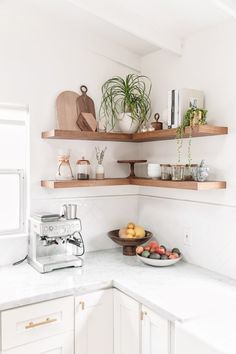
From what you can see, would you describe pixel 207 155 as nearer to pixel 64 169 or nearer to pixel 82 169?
pixel 82 169

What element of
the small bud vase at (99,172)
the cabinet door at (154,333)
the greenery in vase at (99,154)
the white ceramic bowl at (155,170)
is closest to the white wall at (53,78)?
the greenery in vase at (99,154)

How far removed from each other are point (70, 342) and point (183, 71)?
6.17ft

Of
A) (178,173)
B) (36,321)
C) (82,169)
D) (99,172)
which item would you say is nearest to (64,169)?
(82,169)

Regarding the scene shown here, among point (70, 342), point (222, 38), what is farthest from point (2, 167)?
point (222, 38)

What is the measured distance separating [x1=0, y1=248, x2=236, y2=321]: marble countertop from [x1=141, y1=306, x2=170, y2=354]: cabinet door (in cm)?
6

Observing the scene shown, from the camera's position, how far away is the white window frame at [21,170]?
236cm

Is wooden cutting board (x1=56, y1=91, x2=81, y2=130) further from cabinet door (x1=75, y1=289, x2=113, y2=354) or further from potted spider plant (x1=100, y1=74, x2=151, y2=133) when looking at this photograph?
cabinet door (x1=75, y1=289, x2=113, y2=354)

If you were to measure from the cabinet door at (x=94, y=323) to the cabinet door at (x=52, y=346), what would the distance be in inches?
1.7

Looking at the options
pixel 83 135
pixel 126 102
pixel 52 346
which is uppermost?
pixel 126 102

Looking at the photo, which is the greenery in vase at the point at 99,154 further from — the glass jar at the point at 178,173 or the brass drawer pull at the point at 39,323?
the brass drawer pull at the point at 39,323

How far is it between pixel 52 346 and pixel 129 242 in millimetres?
879

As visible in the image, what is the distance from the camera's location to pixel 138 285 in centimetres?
194

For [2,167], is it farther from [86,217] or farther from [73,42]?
[73,42]

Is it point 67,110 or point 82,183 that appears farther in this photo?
point 67,110
